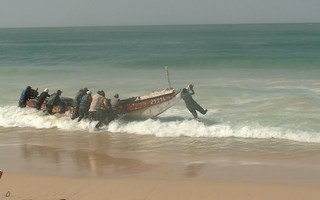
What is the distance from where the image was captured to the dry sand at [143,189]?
316 inches

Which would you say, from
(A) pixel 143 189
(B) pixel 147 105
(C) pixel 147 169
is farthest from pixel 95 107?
(A) pixel 143 189

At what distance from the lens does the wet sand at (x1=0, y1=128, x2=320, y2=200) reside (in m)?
8.24

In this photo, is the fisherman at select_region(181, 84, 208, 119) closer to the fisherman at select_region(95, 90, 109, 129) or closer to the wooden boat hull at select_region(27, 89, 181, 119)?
the wooden boat hull at select_region(27, 89, 181, 119)

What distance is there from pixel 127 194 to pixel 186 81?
1915 centimetres

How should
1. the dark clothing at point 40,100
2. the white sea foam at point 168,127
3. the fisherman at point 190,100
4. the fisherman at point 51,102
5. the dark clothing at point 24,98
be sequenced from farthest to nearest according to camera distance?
the dark clothing at point 24,98 → the dark clothing at point 40,100 → the fisherman at point 51,102 → the fisherman at point 190,100 → the white sea foam at point 168,127

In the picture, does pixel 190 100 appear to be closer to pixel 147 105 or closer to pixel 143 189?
pixel 147 105

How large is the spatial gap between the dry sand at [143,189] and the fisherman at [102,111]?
5589 mm

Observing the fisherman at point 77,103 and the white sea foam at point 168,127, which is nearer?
the white sea foam at point 168,127

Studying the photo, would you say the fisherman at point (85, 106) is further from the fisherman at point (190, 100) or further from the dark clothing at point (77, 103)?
the fisherman at point (190, 100)

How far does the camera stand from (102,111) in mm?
14750

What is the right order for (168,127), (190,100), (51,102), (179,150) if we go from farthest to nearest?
(51,102) < (190,100) < (168,127) < (179,150)

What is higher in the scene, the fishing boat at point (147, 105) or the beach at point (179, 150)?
the fishing boat at point (147, 105)

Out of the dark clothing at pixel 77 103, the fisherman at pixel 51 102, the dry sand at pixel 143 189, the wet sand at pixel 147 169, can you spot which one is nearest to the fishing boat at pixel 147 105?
the dark clothing at pixel 77 103

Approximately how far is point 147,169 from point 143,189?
1.55 m
